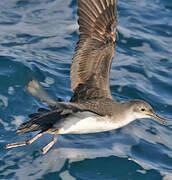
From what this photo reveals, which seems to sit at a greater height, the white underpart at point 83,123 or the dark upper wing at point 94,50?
the dark upper wing at point 94,50

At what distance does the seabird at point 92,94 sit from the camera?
547 cm

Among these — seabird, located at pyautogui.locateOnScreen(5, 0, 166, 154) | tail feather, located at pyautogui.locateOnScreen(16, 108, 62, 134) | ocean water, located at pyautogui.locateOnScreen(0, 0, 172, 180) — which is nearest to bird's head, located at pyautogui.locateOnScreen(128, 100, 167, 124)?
seabird, located at pyautogui.locateOnScreen(5, 0, 166, 154)

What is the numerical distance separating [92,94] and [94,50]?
26.6 inches

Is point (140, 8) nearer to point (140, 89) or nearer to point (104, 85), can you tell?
point (140, 89)

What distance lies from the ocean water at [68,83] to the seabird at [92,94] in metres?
0.42

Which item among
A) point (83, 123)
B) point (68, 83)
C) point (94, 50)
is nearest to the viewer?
point (83, 123)

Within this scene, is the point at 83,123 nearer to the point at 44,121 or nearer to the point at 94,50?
the point at 44,121

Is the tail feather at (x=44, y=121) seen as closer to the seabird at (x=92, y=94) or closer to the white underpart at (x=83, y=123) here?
the seabird at (x=92, y=94)

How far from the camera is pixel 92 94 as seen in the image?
20.3 ft

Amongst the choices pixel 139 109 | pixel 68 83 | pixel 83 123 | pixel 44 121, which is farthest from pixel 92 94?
pixel 68 83

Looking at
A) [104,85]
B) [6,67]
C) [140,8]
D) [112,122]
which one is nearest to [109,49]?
[104,85]

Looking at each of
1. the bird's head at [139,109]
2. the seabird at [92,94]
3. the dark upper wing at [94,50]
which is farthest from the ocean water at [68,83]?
the dark upper wing at [94,50]

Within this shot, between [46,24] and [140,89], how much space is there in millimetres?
3062

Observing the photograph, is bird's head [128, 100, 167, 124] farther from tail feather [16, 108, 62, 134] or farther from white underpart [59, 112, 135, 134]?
tail feather [16, 108, 62, 134]
